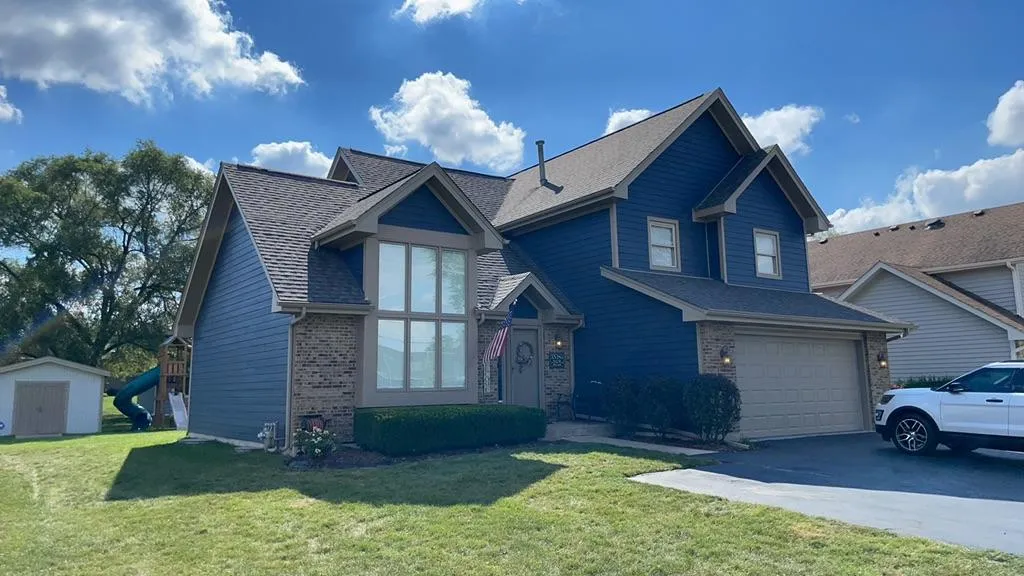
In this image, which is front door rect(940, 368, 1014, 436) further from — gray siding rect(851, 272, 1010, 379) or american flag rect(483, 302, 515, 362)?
gray siding rect(851, 272, 1010, 379)

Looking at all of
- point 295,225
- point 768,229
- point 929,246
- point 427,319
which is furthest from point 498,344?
point 929,246

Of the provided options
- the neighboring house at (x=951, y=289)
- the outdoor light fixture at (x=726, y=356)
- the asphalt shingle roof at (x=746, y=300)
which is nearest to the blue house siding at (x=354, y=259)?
the asphalt shingle roof at (x=746, y=300)

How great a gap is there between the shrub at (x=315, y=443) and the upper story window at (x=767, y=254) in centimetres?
1273

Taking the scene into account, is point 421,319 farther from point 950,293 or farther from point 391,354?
point 950,293

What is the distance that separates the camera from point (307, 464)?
11680 mm

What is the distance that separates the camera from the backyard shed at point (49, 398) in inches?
942

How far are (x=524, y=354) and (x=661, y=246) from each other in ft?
15.0

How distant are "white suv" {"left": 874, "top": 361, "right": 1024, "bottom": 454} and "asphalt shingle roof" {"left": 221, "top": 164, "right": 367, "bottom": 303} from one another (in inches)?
399

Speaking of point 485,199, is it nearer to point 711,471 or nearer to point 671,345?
point 671,345

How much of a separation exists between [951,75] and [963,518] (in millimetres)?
13904

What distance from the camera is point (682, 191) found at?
18953 mm

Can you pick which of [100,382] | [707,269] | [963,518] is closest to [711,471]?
[963,518]

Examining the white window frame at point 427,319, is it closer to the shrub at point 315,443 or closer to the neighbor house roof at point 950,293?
the shrub at point 315,443

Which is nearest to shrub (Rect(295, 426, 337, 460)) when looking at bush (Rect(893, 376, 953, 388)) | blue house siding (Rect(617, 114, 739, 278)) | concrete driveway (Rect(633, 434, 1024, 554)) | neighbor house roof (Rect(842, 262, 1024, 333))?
concrete driveway (Rect(633, 434, 1024, 554))
